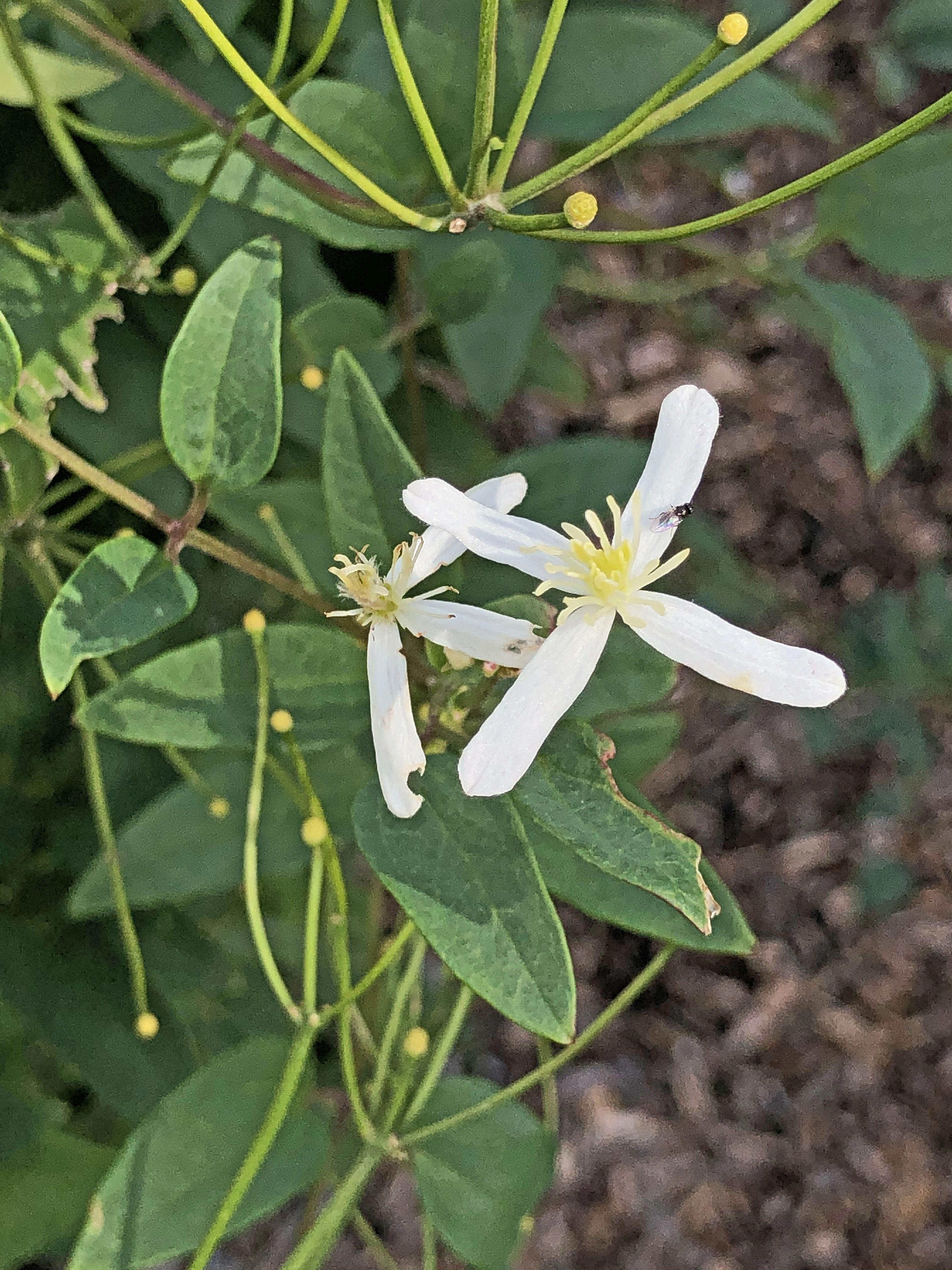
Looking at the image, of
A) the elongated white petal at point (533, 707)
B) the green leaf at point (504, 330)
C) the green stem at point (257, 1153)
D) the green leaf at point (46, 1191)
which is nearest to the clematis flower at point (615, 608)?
the elongated white petal at point (533, 707)

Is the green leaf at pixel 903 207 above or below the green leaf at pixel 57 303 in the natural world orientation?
below

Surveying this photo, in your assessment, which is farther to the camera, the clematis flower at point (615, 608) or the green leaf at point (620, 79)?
the green leaf at point (620, 79)

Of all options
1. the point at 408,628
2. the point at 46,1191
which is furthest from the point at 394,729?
the point at 46,1191

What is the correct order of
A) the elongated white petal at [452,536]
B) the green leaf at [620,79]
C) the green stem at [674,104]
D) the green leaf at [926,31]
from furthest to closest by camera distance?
the green leaf at [926,31], the green leaf at [620,79], the elongated white petal at [452,536], the green stem at [674,104]

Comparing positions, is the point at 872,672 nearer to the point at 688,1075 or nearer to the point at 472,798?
the point at 688,1075

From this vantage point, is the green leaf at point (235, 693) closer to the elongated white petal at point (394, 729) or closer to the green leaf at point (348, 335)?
the elongated white petal at point (394, 729)

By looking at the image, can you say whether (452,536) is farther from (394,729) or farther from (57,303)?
(57,303)

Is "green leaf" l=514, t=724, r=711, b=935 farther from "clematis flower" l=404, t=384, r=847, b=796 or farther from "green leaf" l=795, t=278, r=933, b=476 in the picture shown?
"green leaf" l=795, t=278, r=933, b=476
